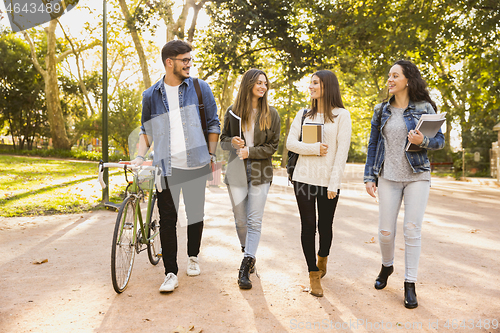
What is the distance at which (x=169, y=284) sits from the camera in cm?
367

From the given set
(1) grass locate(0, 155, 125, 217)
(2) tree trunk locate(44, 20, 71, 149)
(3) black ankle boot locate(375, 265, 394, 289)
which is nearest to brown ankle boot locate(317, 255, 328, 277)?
(3) black ankle boot locate(375, 265, 394, 289)

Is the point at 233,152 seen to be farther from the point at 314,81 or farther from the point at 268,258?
the point at 268,258

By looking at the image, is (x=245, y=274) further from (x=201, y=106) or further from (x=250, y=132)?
(x=201, y=106)

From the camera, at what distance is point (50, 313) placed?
10.6 ft

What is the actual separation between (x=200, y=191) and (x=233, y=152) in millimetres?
519

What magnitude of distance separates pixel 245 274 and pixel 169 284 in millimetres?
709

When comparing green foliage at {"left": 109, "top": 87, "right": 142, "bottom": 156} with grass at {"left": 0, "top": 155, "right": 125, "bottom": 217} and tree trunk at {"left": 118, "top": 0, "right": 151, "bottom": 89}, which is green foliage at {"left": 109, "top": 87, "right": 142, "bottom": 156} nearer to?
tree trunk at {"left": 118, "top": 0, "right": 151, "bottom": 89}

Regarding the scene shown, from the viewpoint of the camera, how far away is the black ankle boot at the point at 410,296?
3.33 meters

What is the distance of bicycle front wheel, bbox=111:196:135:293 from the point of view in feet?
11.4

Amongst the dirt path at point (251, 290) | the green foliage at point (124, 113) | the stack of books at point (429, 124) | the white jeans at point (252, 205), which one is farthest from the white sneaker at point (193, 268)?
the green foliage at point (124, 113)

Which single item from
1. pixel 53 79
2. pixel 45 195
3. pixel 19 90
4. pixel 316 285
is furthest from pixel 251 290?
pixel 19 90

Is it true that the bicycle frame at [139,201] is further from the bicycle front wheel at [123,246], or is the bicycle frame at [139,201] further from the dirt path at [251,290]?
the dirt path at [251,290]

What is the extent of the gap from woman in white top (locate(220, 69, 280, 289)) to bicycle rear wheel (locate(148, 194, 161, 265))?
886mm

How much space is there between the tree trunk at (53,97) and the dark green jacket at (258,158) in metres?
25.0
